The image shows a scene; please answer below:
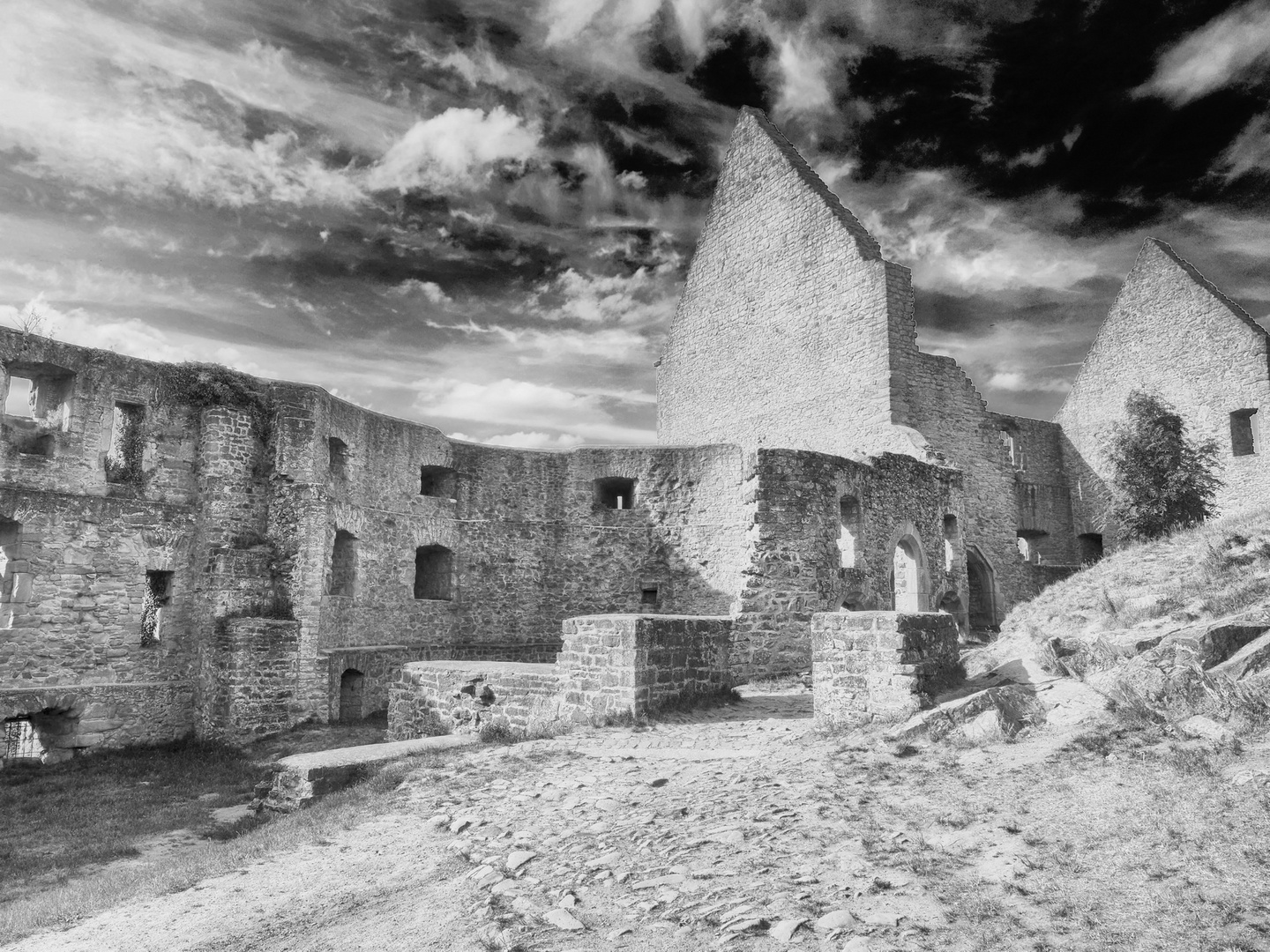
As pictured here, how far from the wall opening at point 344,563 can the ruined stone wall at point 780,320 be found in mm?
10723

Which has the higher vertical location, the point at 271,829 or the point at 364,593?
the point at 364,593

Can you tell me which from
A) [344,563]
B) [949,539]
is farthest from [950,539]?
[344,563]

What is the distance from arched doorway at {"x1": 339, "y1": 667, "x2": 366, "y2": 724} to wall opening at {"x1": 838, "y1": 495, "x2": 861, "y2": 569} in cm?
928

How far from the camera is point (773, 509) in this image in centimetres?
1550

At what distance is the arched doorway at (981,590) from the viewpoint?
2164cm

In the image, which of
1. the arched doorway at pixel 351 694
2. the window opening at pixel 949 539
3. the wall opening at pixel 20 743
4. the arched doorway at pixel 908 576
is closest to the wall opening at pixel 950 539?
the window opening at pixel 949 539

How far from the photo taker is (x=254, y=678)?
48.8 ft

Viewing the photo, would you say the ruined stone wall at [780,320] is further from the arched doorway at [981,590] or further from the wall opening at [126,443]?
the wall opening at [126,443]

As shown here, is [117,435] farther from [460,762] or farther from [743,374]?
[743,374]

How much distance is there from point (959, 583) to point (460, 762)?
12.8 metres

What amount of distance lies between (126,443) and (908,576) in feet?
47.6

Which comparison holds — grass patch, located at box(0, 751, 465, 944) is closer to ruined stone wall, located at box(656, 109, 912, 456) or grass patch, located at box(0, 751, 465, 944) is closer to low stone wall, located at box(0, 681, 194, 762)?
low stone wall, located at box(0, 681, 194, 762)

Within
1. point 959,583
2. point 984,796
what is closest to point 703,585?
point 959,583

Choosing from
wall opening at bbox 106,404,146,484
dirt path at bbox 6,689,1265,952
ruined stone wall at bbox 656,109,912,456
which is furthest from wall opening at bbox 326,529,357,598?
ruined stone wall at bbox 656,109,912,456
